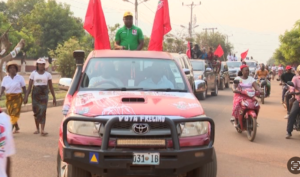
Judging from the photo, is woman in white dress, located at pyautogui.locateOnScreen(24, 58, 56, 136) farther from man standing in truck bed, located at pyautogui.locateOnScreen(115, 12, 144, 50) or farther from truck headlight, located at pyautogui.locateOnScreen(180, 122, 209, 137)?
truck headlight, located at pyautogui.locateOnScreen(180, 122, 209, 137)

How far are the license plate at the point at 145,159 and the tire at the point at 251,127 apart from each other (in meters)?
5.21

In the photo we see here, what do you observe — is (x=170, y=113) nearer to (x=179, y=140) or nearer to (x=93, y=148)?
(x=179, y=140)

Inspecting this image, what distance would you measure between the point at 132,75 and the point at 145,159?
1.77 m

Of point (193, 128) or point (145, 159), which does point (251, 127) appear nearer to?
point (193, 128)

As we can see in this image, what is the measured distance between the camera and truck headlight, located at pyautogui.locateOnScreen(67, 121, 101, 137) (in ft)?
15.8

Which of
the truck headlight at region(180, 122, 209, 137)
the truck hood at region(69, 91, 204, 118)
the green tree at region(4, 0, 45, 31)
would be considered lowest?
the truck headlight at region(180, 122, 209, 137)

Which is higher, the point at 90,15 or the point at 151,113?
the point at 90,15

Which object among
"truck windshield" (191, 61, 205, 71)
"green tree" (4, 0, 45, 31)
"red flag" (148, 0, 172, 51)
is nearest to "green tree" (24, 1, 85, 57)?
"green tree" (4, 0, 45, 31)

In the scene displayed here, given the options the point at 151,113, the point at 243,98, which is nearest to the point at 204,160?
the point at 151,113

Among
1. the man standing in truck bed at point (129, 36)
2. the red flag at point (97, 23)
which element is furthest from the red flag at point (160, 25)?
the red flag at point (97, 23)

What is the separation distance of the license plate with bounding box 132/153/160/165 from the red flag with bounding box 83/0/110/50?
538 centimetres

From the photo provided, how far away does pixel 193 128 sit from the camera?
197 inches

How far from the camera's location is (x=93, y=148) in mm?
4750

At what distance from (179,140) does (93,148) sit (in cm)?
91
